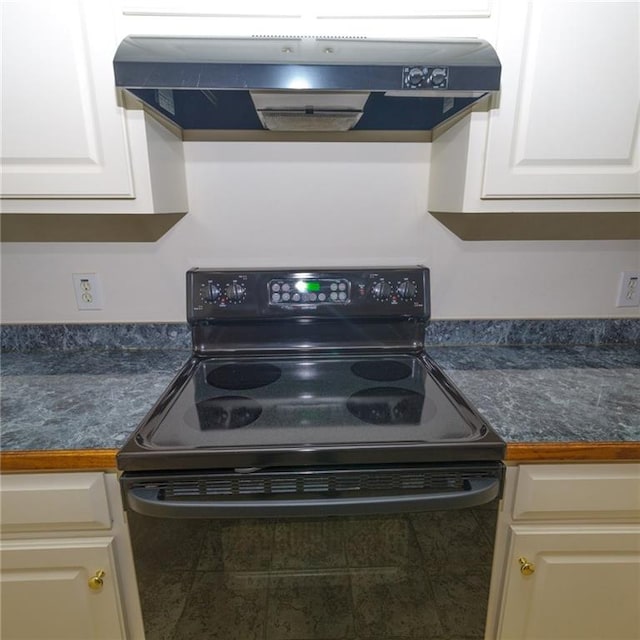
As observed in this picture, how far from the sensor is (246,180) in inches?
48.7

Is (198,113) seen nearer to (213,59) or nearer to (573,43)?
(213,59)

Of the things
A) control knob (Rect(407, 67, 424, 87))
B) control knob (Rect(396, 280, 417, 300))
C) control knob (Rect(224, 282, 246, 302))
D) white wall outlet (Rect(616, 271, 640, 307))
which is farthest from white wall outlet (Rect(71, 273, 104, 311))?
white wall outlet (Rect(616, 271, 640, 307))

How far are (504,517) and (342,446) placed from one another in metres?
0.40

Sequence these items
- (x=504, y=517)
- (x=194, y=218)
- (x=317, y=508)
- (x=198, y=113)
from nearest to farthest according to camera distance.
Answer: (x=317, y=508), (x=504, y=517), (x=198, y=113), (x=194, y=218)

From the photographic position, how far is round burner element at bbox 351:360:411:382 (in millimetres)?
1113

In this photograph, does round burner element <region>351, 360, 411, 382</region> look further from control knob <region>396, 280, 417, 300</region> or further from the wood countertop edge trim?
the wood countertop edge trim

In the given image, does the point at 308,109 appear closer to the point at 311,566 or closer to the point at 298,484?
the point at 298,484

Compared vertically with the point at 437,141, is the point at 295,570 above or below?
below

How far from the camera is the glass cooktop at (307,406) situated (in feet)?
2.65

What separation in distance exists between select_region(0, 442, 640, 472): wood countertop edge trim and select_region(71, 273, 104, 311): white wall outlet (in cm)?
64

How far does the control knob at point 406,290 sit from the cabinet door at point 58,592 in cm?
96

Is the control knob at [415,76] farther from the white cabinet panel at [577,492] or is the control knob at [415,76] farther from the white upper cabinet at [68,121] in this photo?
the white cabinet panel at [577,492]

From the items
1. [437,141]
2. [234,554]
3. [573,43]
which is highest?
[573,43]

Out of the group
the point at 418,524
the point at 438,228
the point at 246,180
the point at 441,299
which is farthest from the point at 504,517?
the point at 246,180
